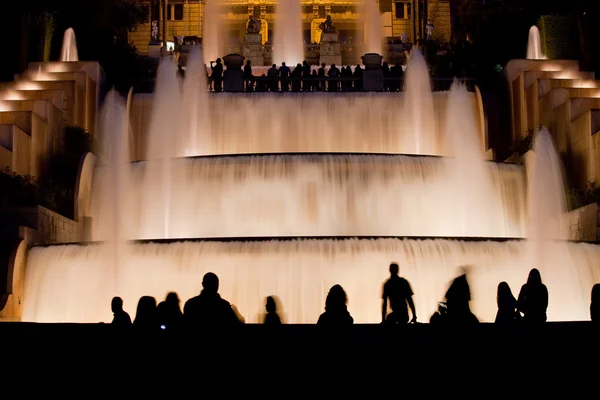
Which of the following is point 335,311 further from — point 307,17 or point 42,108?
point 307,17

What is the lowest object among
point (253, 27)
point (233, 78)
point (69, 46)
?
point (233, 78)

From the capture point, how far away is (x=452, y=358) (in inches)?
423

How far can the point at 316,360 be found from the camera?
420 inches

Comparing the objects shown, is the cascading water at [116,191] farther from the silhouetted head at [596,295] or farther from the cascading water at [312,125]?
the silhouetted head at [596,295]

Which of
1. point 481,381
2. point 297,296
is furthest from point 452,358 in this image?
point 297,296

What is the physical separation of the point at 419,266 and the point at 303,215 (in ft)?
16.9

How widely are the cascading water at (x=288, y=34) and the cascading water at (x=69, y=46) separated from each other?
12.7m

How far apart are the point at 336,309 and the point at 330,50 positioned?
37.4 metres

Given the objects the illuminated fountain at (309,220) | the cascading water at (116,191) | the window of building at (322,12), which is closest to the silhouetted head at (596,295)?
the illuminated fountain at (309,220)

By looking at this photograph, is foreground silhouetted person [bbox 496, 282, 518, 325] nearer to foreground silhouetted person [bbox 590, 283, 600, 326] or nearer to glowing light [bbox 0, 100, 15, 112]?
foreground silhouetted person [bbox 590, 283, 600, 326]

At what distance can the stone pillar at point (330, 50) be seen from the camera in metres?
47.1

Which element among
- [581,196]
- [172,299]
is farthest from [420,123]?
[172,299]

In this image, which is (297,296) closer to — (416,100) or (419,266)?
(419,266)

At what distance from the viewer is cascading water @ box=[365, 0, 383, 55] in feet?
176
